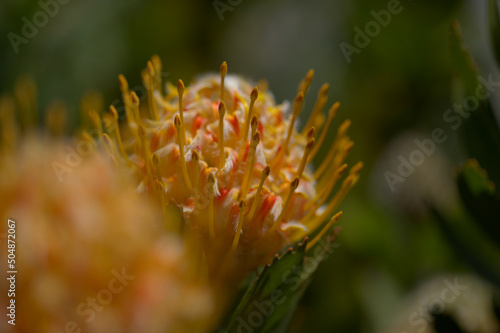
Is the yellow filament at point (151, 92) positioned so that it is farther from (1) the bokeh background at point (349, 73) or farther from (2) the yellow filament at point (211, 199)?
(1) the bokeh background at point (349, 73)

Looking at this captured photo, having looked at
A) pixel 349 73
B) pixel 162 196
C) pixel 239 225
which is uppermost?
pixel 349 73

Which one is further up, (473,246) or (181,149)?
(181,149)

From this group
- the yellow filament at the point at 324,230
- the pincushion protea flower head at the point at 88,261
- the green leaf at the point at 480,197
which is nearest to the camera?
the pincushion protea flower head at the point at 88,261

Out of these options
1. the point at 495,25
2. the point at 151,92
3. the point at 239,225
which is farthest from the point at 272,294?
the point at 495,25

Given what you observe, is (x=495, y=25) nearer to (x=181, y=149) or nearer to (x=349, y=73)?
(x=181, y=149)

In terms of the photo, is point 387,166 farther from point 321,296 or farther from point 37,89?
point 37,89

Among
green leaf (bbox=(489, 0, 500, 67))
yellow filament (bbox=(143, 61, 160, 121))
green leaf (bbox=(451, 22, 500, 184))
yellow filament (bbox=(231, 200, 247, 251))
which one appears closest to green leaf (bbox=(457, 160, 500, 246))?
green leaf (bbox=(451, 22, 500, 184))

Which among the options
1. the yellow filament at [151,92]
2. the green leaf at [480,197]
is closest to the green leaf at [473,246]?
the green leaf at [480,197]
